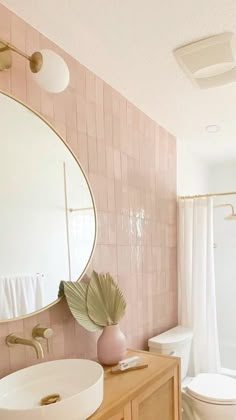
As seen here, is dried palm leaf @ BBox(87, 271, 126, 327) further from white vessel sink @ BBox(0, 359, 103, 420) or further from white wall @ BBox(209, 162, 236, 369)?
white wall @ BBox(209, 162, 236, 369)

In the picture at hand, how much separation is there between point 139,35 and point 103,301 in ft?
4.12

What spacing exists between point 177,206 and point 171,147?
505 millimetres

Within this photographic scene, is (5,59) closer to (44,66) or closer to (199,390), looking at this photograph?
(44,66)

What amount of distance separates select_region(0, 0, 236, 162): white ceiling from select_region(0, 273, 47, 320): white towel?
1.08m

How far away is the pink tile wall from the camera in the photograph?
1.38 m

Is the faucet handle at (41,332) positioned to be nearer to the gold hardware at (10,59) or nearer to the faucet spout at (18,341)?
the faucet spout at (18,341)

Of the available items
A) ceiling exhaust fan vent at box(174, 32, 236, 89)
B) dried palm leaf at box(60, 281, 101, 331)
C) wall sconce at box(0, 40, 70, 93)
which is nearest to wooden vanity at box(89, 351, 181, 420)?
dried palm leaf at box(60, 281, 101, 331)

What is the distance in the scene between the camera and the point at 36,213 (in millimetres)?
1419

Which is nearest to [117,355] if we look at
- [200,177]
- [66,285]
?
[66,285]

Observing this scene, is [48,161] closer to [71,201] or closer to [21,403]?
[71,201]

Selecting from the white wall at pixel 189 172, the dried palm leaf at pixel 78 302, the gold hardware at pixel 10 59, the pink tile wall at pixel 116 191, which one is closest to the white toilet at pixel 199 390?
the pink tile wall at pixel 116 191

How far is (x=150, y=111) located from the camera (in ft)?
7.63


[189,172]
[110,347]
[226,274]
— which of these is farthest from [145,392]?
[226,274]

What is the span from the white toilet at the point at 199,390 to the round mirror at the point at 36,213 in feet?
3.24
